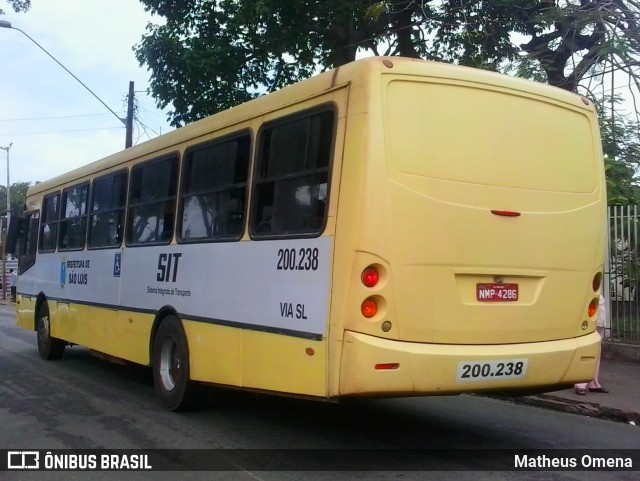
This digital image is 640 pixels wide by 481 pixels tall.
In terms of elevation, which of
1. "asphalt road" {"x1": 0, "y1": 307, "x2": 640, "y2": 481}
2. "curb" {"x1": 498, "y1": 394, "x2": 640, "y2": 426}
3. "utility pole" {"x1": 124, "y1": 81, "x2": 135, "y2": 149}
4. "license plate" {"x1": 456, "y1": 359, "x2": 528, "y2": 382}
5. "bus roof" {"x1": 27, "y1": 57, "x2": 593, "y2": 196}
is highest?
"utility pole" {"x1": 124, "y1": 81, "x2": 135, "y2": 149}

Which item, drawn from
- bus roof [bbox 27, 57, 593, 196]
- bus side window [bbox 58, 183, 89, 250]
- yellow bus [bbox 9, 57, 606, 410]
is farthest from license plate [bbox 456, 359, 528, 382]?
bus side window [bbox 58, 183, 89, 250]

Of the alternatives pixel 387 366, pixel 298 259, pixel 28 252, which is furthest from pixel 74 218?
pixel 387 366

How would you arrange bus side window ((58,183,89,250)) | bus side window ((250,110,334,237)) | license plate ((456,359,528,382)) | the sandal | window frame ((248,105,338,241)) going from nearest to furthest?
license plate ((456,359,528,382)), window frame ((248,105,338,241)), bus side window ((250,110,334,237)), the sandal, bus side window ((58,183,89,250))

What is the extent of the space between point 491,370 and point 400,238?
49.2 inches

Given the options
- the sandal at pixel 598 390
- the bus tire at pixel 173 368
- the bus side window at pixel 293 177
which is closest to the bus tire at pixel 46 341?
the bus tire at pixel 173 368

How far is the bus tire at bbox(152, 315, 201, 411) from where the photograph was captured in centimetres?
750

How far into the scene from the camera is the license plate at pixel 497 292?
5.54 m

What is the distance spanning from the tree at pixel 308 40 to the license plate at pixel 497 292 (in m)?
8.25

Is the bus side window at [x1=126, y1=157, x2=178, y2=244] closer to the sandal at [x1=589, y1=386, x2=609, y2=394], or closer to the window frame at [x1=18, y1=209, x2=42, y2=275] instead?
the window frame at [x1=18, y1=209, x2=42, y2=275]

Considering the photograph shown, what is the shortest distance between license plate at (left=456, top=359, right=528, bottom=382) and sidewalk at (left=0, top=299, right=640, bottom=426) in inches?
123

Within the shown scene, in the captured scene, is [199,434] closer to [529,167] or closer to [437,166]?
[437,166]

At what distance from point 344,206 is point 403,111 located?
0.85 meters

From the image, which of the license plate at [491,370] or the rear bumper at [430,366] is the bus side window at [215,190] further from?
the license plate at [491,370]

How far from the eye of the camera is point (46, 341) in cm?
1220
